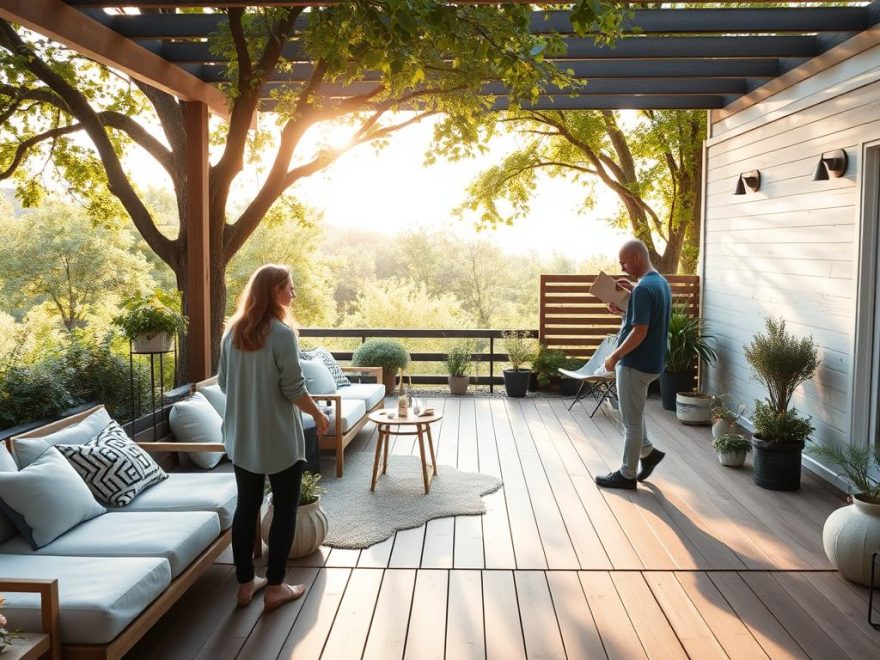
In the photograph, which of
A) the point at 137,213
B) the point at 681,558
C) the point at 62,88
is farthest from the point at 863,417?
the point at 62,88

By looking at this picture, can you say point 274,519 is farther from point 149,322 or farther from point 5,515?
point 149,322

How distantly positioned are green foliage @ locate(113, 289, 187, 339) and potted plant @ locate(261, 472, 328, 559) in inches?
64.2

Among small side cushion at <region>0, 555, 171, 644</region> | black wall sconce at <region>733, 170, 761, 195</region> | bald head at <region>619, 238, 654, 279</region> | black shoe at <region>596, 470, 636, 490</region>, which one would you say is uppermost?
black wall sconce at <region>733, 170, 761, 195</region>

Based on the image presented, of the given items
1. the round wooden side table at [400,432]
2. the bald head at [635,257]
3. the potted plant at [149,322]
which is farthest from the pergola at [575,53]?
the round wooden side table at [400,432]

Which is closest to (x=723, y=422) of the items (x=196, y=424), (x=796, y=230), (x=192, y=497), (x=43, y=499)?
(x=796, y=230)

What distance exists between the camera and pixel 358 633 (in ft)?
10.8

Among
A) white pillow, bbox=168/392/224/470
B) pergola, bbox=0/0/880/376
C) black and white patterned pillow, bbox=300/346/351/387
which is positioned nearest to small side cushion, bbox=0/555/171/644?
white pillow, bbox=168/392/224/470

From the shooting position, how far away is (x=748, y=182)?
7.18 m

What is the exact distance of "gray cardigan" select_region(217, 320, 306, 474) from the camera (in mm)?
3307

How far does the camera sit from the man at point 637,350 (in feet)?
16.7

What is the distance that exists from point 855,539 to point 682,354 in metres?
4.52

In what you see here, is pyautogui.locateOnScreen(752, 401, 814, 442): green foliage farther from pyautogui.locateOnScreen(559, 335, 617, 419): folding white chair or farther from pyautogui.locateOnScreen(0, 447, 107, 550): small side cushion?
pyautogui.locateOnScreen(0, 447, 107, 550): small side cushion

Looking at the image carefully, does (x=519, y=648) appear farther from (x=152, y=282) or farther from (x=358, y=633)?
(x=152, y=282)

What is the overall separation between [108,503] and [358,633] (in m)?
1.34
